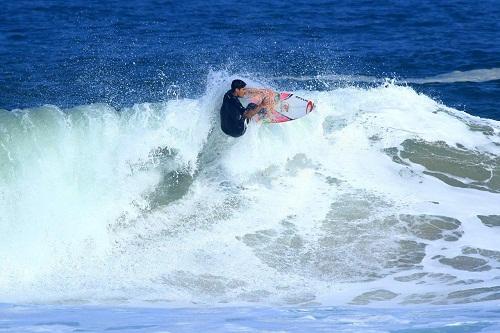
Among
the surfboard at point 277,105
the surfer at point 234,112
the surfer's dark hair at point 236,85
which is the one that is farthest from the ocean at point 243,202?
the surfer's dark hair at point 236,85

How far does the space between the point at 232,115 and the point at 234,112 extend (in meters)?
0.06

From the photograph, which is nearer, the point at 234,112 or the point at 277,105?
the point at 234,112

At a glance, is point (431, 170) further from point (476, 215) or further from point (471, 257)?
point (471, 257)

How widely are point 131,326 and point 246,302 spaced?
6.30ft

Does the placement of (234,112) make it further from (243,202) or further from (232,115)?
(243,202)

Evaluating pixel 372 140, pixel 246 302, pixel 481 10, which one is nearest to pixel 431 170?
pixel 372 140

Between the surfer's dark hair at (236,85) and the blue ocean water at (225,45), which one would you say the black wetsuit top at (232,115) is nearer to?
the surfer's dark hair at (236,85)

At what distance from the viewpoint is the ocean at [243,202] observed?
10586mm

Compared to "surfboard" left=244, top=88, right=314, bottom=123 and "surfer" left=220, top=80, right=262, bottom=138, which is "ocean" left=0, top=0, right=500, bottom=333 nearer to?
"surfboard" left=244, top=88, right=314, bottom=123

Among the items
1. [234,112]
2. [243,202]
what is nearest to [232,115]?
[234,112]

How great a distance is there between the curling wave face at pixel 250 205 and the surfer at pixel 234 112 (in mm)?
649

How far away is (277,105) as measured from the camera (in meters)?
14.9

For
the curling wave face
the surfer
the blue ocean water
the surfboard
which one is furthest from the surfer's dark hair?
the blue ocean water

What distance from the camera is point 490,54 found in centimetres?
2309
